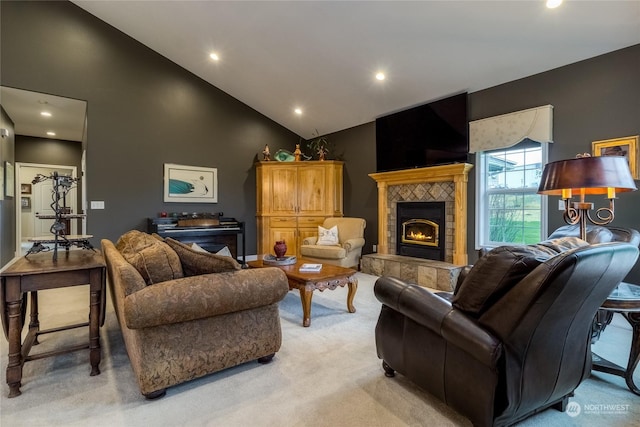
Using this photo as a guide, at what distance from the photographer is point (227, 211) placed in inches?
237

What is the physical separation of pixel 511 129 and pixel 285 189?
3.78 m

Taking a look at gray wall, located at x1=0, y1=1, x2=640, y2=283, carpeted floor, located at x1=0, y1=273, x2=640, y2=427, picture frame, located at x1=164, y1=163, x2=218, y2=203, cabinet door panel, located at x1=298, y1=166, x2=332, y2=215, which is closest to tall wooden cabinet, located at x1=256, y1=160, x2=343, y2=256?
cabinet door panel, located at x1=298, y1=166, x2=332, y2=215

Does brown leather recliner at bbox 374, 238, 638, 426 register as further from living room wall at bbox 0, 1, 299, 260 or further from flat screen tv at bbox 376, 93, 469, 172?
living room wall at bbox 0, 1, 299, 260

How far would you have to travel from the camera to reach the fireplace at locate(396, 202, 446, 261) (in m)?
4.62

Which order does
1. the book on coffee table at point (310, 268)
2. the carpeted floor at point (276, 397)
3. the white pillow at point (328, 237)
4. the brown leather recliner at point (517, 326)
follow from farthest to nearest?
the white pillow at point (328, 237) → the book on coffee table at point (310, 268) → the carpeted floor at point (276, 397) → the brown leather recliner at point (517, 326)

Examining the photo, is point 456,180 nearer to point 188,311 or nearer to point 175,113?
point 188,311

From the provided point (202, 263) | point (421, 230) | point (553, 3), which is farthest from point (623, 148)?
point (202, 263)

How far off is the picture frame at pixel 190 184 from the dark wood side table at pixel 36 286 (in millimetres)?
3266

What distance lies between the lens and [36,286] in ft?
6.08

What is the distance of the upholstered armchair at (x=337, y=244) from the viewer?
16.0 ft

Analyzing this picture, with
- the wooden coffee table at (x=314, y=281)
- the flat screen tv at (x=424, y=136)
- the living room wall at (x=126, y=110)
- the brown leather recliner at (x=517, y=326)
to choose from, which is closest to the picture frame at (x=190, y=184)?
the living room wall at (x=126, y=110)

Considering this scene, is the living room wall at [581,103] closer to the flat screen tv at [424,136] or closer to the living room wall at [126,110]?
the flat screen tv at [424,136]

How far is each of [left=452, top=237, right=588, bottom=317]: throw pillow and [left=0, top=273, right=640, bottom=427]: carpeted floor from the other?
25.4 inches

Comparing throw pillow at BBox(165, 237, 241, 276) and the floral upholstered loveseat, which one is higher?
throw pillow at BBox(165, 237, 241, 276)
